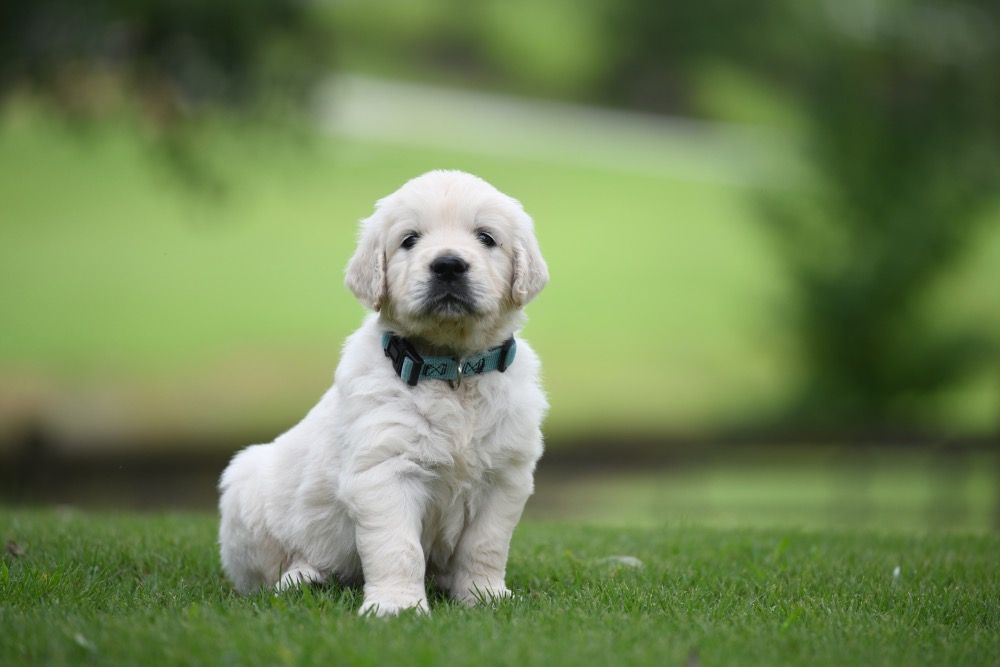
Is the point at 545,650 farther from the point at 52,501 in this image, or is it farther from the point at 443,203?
the point at 52,501

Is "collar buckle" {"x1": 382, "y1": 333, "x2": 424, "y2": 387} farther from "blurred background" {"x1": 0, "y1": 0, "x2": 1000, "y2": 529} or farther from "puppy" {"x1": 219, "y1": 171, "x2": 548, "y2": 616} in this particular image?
Result: "blurred background" {"x1": 0, "y1": 0, "x2": 1000, "y2": 529}

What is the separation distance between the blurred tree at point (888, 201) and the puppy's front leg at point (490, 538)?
10934mm

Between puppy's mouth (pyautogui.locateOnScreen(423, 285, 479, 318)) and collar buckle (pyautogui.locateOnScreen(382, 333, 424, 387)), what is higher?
puppy's mouth (pyautogui.locateOnScreen(423, 285, 479, 318))

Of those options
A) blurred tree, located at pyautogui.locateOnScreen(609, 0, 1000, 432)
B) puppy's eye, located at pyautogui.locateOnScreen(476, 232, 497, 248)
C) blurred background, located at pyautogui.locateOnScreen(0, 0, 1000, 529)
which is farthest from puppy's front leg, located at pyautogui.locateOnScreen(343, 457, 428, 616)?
blurred tree, located at pyautogui.locateOnScreen(609, 0, 1000, 432)

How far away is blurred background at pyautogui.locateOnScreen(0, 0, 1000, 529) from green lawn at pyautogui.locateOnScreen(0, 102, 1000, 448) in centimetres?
6

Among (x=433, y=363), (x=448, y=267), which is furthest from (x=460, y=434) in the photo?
(x=448, y=267)

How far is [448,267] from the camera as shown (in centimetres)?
439

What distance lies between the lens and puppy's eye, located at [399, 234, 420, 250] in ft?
15.1

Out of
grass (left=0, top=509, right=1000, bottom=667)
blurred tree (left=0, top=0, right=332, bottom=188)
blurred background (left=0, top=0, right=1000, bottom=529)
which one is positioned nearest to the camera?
grass (left=0, top=509, right=1000, bottom=667)

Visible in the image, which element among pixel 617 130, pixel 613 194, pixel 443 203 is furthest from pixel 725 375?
pixel 443 203

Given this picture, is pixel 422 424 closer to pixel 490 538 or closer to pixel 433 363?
pixel 433 363

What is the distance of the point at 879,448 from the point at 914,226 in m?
3.97

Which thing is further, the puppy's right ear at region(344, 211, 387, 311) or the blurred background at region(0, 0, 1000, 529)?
the blurred background at region(0, 0, 1000, 529)

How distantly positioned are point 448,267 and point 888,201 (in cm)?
1381
